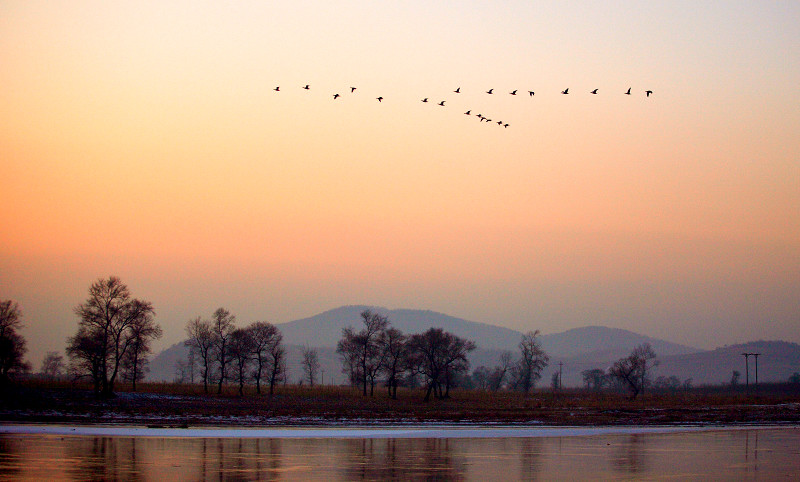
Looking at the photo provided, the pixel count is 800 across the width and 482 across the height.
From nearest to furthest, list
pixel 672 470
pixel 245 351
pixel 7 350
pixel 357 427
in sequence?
pixel 672 470 < pixel 357 427 < pixel 7 350 < pixel 245 351

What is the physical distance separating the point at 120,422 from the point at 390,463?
28.8m

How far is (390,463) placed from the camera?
94.0 feet

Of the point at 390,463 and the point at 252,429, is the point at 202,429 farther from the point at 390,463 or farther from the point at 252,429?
the point at 390,463

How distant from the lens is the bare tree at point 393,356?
11550 centimetres

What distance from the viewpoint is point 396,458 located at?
3038 centimetres

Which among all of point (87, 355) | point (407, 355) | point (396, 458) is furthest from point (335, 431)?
point (407, 355)

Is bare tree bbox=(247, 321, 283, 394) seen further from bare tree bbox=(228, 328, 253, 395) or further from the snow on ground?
the snow on ground

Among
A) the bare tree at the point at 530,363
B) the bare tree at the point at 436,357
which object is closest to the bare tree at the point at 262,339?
the bare tree at the point at 436,357

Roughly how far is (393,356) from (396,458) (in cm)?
9100

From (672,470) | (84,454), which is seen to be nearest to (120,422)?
(84,454)

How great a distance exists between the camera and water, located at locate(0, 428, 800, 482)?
25.4m

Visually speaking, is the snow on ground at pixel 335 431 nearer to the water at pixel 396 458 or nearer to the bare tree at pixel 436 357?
the water at pixel 396 458

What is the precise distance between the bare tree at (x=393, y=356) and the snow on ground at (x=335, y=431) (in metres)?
65.4

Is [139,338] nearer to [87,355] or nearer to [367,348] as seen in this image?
[87,355]
